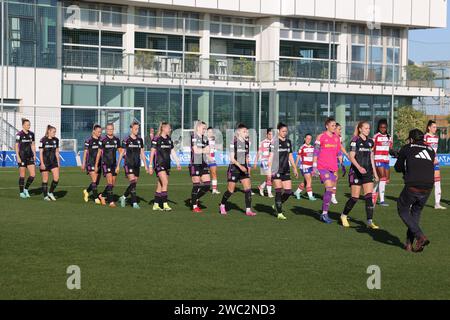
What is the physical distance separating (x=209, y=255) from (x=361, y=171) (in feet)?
16.2

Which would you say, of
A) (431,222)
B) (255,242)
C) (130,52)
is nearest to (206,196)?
(431,222)

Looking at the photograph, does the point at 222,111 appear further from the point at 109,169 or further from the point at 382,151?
the point at 382,151

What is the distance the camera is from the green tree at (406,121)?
55500mm

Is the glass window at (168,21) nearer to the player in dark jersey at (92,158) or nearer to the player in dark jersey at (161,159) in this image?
the player in dark jersey at (92,158)

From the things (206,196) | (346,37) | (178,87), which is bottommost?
(206,196)

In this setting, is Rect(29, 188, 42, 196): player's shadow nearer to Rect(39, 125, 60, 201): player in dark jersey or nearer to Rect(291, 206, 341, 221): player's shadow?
Rect(39, 125, 60, 201): player in dark jersey

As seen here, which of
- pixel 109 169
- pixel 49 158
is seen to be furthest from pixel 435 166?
pixel 49 158

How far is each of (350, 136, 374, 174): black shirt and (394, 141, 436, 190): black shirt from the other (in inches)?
136

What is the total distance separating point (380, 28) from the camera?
6038 cm

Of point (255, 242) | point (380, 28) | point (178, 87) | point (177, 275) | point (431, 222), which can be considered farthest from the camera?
point (380, 28)

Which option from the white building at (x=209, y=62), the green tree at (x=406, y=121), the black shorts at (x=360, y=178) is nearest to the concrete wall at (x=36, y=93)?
the white building at (x=209, y=62)

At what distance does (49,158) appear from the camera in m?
23.6

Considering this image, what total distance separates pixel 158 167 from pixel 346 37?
40.9 m
